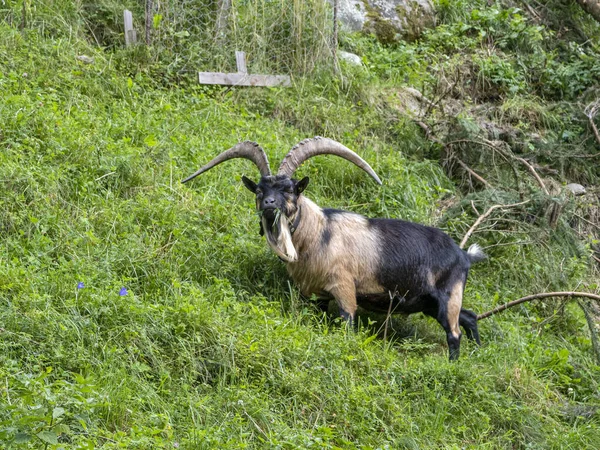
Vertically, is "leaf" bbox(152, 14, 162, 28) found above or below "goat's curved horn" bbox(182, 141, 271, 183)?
above

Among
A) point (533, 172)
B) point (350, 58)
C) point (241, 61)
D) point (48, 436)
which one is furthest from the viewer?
point (350, 58)

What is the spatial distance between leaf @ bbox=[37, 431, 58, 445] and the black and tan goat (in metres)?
3.14

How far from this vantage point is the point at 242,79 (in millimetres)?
10930

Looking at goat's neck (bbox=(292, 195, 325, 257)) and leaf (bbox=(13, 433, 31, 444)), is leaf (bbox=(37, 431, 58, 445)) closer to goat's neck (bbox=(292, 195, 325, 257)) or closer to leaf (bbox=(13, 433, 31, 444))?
leaf (bbox=(13, 433, 31, 444))

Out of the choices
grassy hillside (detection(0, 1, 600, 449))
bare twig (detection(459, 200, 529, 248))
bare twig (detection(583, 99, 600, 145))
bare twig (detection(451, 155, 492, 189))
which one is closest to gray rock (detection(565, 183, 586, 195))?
grassy hillside (detection(0, 1, 600, 449))

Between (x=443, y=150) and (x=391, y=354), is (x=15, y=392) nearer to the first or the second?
(x=391, y=354)

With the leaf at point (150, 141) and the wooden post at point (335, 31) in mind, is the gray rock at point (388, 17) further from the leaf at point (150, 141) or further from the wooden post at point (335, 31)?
the leaf at point (150, 141)

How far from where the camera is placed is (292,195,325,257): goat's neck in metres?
7.61

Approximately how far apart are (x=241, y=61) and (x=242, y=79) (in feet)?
0.86

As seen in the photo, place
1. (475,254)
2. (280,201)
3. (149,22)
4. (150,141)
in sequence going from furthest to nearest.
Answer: (149,22) < (150,141) < (475,254) < (280,201)

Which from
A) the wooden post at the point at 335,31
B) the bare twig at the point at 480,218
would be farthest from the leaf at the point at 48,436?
the wooden post at the point at 335,31

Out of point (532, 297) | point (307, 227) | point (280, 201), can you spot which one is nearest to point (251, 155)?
point (280, 201)

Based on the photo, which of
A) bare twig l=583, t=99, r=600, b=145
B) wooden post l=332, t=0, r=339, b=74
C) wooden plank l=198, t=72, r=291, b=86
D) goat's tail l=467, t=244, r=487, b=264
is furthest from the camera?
A: wooden post l=332, t=0, r=339, b=74

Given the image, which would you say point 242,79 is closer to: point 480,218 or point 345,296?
point 480,218
